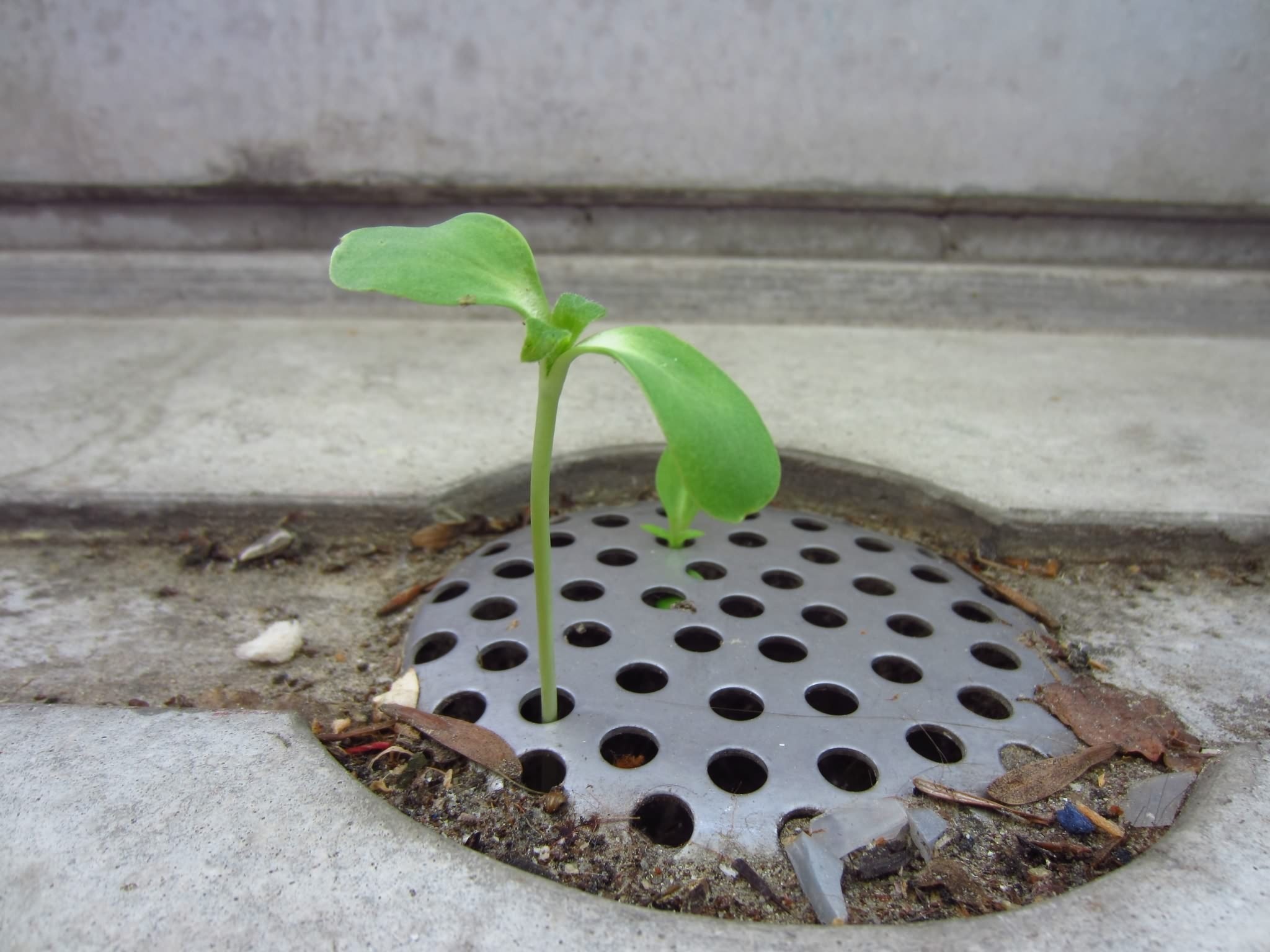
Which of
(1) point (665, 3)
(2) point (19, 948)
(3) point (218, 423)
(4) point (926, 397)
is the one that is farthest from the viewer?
(1) point (665, 3)

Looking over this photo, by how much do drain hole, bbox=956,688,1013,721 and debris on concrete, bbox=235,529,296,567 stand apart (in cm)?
77

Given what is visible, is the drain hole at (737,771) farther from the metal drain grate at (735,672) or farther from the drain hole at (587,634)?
the drain hole at (587,634)

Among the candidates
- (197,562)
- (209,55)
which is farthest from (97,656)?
(209,55)

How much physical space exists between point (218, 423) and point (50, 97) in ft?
3.09

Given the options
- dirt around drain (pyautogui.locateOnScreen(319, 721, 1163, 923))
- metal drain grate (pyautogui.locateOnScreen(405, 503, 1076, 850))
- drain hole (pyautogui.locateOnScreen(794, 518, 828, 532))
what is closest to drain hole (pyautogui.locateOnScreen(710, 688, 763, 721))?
metal drain grate (pyautogui.locateOnScreen(405, 503, 1076, 850))

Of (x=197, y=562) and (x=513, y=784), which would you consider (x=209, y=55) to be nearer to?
(x=197, y=562)

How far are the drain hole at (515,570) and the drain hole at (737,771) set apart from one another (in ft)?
1.06

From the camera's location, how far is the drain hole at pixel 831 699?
77cm

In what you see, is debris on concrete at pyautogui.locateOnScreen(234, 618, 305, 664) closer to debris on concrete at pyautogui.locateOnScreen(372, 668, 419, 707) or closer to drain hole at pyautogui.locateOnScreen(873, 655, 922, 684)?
debris on concrete at pyautogui.locateOnScreen(372, 668, 419, 707)

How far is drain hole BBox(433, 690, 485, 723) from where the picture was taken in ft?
2.50

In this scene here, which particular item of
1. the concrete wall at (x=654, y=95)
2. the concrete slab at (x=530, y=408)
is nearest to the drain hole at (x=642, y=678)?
the concrete slab at (x=530, y=408)

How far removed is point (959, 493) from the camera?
108 centimetres

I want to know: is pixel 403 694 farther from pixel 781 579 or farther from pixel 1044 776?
pixel 1044 776

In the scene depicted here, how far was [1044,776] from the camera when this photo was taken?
0.69 meters
